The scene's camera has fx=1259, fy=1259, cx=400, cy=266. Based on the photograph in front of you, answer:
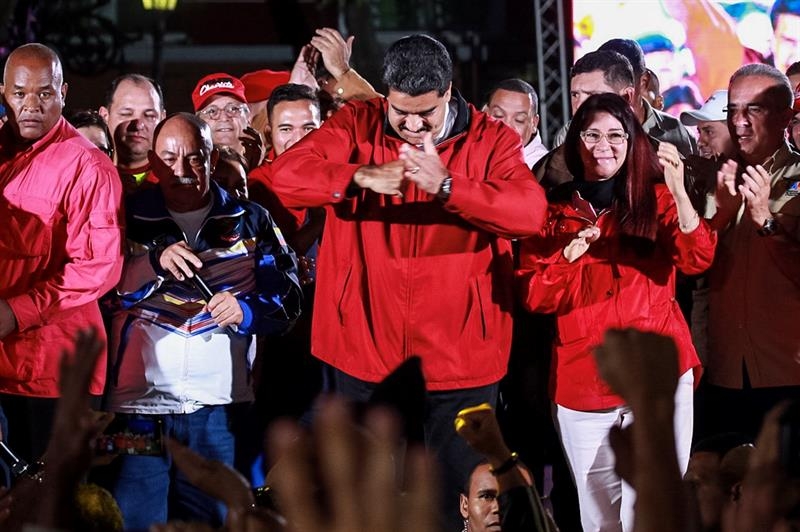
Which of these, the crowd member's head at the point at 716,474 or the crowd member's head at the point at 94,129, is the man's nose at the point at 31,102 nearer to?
the crowd member's head at the point at 94,129

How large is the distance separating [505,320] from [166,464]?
1.41 m

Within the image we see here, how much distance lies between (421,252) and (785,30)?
680cm

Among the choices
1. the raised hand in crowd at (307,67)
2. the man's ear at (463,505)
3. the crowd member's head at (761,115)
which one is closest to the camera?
the man's ear at (463,505)

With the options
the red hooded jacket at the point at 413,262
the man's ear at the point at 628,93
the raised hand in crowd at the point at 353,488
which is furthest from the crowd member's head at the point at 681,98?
the raised hand in crowd at the point at 353,488

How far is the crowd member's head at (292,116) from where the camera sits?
582cm

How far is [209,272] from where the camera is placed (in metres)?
4.86

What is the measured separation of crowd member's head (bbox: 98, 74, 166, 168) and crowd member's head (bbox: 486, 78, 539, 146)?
168cm

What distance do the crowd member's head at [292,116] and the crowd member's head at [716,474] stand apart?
2.66 meters

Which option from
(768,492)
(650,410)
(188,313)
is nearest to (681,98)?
(188,313)

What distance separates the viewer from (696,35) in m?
10.5

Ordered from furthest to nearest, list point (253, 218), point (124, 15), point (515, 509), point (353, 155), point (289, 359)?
point (124, 15) → point (289, 359) → point (253, 218) → point (353, 155) → point (515, 509)

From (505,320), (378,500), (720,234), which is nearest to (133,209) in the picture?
(505,320)

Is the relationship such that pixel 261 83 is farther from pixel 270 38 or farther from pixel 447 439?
pixel 270 38

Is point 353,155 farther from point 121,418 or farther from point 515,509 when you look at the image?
point 515,509
